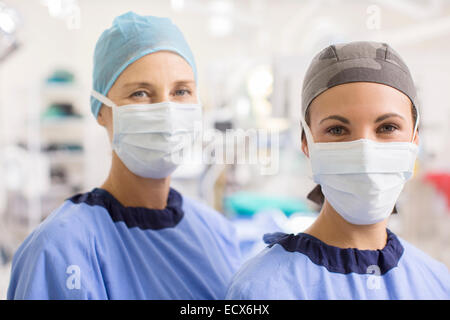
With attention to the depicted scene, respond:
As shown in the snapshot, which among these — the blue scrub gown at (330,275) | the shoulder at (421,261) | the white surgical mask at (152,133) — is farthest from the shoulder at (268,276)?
the white surgical mask at (152,133)

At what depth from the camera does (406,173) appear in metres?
0.85

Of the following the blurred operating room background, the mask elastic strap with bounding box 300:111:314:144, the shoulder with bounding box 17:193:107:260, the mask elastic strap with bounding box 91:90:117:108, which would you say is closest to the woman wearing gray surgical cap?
the mask elastic strap with bounding box 300:111:314:144

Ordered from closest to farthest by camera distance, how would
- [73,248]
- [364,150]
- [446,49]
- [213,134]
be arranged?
[364,150] → [73,248] → [213,134] → [446,49]

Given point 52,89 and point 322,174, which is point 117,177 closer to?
point 322,174

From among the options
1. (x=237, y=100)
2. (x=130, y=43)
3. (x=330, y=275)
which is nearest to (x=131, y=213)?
(x=130, y=43)

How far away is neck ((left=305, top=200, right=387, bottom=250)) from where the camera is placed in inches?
33.7

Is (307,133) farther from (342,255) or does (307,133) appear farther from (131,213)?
(131,213)

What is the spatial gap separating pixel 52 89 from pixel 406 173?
15.7 ft

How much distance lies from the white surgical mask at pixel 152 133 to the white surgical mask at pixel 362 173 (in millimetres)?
361

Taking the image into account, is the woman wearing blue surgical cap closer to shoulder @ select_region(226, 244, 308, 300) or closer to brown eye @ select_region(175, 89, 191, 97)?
brown eye @ select_region(175, 89, 191, 97)

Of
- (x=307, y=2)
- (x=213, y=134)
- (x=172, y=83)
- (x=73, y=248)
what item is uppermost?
(x=307, y=2)

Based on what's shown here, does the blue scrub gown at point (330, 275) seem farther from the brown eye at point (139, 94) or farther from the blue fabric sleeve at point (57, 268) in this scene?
the brown eye at point (139, 94)

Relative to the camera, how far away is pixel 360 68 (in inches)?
31.0
